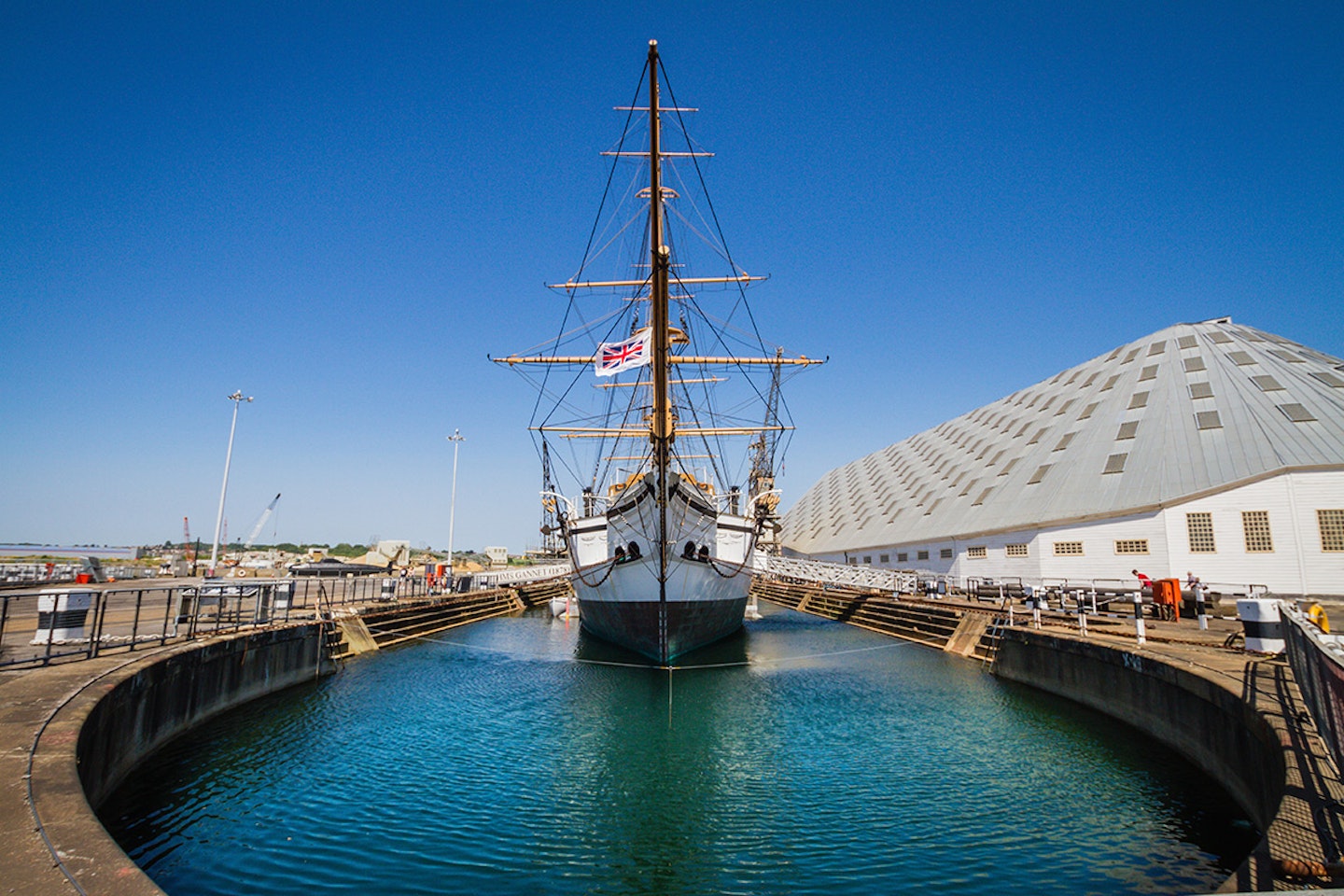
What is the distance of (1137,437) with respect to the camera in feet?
115

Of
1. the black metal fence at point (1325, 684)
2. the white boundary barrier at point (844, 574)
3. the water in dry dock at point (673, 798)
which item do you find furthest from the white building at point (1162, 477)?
the black metal fence at point (1325, 684)

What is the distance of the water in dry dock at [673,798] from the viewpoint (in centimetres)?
815

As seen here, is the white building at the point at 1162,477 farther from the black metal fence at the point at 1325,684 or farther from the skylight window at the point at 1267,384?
the black metal fence at the point at 1325,684

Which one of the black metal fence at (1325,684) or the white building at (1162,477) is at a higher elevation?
the white building at (1162,477)

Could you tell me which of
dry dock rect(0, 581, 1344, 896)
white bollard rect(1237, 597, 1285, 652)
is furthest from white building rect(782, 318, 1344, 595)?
white bollard rect(1237, 597, 1285, 652)

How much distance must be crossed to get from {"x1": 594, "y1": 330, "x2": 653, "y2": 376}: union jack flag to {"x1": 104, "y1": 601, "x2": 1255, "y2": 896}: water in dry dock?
9.82 metres

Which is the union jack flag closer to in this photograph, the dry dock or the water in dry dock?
the water in dry dock

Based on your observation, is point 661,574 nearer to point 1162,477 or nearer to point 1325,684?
point 1325,684

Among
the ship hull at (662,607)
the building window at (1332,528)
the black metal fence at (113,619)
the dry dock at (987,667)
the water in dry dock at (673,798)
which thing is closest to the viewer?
the dry dock at (987,667)

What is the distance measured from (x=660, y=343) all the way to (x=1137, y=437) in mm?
29416

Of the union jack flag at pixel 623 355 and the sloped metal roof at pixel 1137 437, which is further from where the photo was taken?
the sloped metal roof at pixel 1137 437

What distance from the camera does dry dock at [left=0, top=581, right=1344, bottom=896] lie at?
204 inches

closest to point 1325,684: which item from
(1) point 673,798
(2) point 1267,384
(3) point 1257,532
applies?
(1) point 673,798

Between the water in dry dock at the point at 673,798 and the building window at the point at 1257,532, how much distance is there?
700 inches
